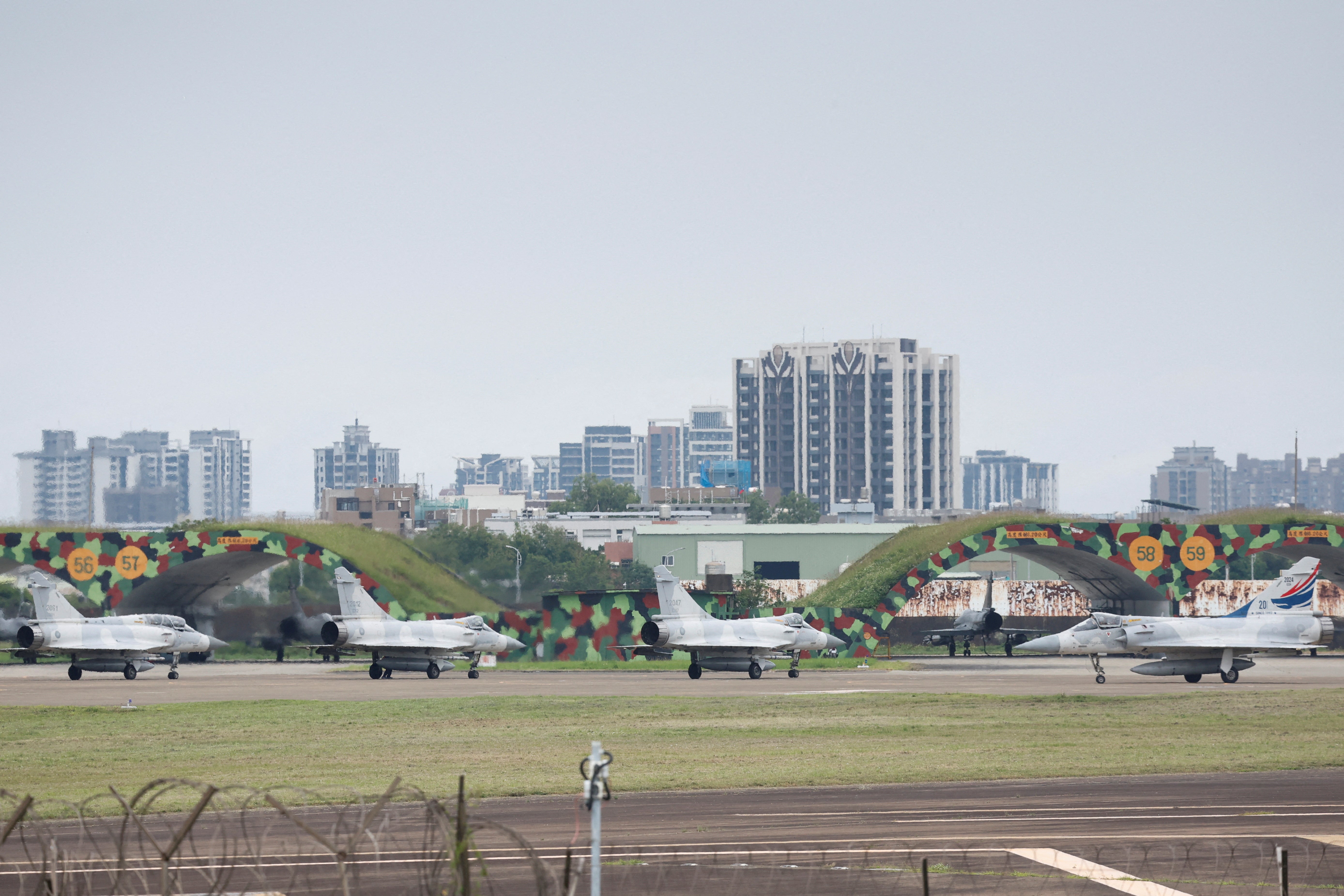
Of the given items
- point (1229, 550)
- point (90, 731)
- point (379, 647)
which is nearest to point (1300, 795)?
point (90, 731)

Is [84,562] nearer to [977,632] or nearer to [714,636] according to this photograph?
[714,636]

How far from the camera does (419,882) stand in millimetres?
14836

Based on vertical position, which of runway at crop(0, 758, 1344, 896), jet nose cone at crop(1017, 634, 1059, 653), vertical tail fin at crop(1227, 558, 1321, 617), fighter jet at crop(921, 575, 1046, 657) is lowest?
fighter jet at crop(921, 575, 1046, 657)

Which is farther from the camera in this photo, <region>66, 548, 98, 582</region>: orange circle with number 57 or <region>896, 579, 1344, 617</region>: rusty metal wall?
<region>896, 579, 1344, 617</region>: rusty metal wall

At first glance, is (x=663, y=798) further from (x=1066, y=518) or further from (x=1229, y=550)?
(x=1066, y=518)

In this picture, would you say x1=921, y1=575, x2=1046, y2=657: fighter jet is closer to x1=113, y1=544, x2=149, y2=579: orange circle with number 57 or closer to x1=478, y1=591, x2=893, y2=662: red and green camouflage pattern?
x1=478, y1=591, x2=893, y2=662: red and green camouflage pattern

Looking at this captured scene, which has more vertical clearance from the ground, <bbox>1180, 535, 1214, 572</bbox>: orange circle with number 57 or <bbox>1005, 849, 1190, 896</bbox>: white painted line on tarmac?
<bbox>1180, 535, 1214, 572</bbox>: orange circle with number 57

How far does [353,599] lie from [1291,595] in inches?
1397

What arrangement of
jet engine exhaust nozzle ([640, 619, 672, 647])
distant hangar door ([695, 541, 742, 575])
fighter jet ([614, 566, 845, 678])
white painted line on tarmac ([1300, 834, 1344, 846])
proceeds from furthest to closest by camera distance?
1. distant hangar door ([695, 541, 742, 575])
2. fighter jet ([614, 566, 845, 678])
3. jet engine exhaust nozzle ([640, 619, 672, 647])
4. white painted line on tarmac ([1300, 834, 1344, 846])

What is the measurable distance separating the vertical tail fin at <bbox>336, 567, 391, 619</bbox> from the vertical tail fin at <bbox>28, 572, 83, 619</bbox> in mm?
10527

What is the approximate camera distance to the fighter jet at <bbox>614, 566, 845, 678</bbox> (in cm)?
5588

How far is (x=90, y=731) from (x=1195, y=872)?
27.6m

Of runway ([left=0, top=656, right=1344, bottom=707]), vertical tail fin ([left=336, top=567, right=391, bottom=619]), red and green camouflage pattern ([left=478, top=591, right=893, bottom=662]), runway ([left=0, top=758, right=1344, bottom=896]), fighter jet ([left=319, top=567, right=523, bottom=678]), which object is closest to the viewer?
runway ([left=0, top=758, right=1344, bottom=896])

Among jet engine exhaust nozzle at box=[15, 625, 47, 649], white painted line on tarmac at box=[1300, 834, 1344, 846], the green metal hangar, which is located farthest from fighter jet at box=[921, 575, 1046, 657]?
white painted line on tarmac at box=[1300, 834, 1344, 846]
